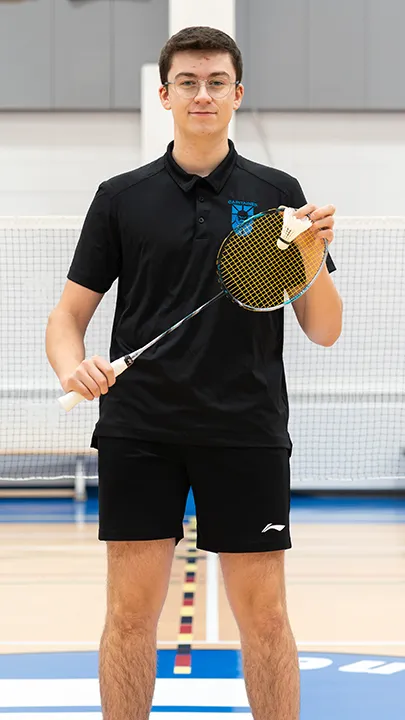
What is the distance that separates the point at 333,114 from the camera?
10.8 metres

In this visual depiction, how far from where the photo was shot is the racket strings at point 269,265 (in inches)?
103

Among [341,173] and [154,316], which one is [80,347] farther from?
[341,173]

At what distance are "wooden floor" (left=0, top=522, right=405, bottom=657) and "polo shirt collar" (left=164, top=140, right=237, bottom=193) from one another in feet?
9.23

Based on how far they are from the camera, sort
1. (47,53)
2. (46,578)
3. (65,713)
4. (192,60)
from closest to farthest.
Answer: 1. (192,60)
2. (65,713)
3. (46,578)
4. (47,53)

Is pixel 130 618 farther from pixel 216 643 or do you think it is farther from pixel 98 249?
pixel 216 643

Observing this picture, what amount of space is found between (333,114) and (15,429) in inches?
189

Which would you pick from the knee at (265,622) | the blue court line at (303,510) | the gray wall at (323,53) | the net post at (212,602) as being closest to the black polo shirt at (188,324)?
the knee at (265,622)

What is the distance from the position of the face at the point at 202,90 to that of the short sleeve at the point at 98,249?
31 centimetres

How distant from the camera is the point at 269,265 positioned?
2.78 meters

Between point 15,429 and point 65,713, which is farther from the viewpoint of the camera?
point 15,429

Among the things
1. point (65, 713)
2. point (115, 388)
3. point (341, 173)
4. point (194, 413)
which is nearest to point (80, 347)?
point (115, 388)

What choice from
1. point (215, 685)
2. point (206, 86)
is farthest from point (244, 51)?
point (206, 86)

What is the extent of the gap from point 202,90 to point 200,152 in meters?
0.17

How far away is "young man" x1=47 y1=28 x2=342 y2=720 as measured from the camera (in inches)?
103
